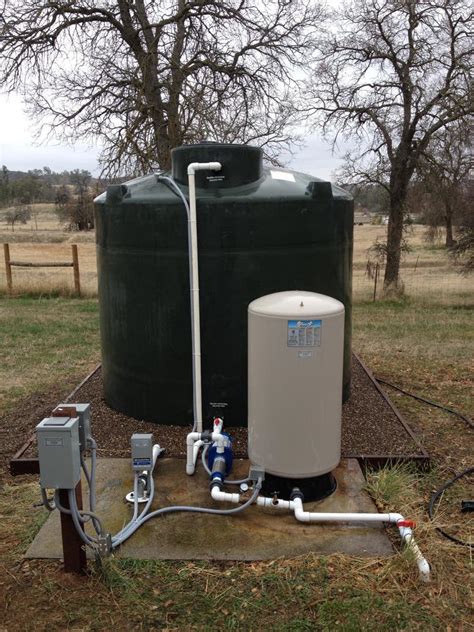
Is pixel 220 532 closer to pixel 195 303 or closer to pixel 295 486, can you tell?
pixel 295 486

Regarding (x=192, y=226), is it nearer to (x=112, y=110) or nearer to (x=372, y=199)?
(x=112, y=110)

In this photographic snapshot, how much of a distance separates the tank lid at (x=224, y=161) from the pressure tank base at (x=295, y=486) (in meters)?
2.36

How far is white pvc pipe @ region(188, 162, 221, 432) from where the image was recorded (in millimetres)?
4242

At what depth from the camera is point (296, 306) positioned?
3.39 metres

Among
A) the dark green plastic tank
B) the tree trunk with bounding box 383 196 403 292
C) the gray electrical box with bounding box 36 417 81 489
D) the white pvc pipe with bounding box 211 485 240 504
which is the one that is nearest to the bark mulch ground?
the dark green plastic tank

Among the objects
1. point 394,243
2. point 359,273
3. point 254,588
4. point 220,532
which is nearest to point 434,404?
point 220,532

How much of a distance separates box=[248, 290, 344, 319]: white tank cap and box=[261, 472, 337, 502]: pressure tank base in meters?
1.10

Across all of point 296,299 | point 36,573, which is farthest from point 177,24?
point 36,573

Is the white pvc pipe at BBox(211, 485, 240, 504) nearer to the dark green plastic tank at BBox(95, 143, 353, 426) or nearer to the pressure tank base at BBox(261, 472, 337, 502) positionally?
the pressure tank base at BBox(261, 472, 337, 502)

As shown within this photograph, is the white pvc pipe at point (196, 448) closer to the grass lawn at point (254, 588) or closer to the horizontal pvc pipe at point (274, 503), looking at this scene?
the horizontal pvc pipe at point (274, 503)

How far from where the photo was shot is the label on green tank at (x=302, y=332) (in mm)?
3336

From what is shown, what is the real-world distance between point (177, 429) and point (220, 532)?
60.3 inches

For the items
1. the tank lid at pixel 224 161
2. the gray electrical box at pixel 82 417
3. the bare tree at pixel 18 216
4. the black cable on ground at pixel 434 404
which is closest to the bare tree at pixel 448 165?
the black cable on ground at pixel 434 404

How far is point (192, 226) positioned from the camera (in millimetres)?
4266
